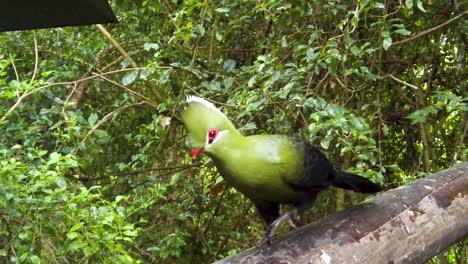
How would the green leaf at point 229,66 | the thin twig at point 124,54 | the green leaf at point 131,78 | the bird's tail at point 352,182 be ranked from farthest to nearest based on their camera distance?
the thin twig at point 124,54 → the green leaf at point 229,66 → the green leaf at point 131,78 → the bird's tail at point 352,182

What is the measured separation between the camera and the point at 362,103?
8.31ft

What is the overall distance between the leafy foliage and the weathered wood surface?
25 cm

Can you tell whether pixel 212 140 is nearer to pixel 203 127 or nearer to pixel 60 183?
pixel 203 127

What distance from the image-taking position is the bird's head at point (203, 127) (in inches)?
50.3

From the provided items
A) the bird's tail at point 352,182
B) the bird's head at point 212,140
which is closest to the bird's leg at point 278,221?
the bird's tail at point 352,182

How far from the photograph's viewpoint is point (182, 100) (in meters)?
1.88

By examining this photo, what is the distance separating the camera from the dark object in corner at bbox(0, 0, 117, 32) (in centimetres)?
123

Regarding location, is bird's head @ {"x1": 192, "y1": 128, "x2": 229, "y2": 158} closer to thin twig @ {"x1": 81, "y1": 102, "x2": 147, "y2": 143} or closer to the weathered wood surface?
the weathered wood surface

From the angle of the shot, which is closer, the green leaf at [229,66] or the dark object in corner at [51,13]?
the dark object in corner at [51,13]

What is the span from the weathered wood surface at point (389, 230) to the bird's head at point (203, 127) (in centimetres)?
24

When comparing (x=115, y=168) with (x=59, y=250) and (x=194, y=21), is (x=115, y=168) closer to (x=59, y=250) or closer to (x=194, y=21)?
(x=194, y=21)

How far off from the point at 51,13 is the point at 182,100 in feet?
2.19

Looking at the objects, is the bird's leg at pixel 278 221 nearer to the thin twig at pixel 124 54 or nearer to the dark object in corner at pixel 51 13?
the dark object in corner at pixel 51 13

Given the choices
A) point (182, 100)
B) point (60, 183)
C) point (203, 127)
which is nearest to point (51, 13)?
point (203, 127)
